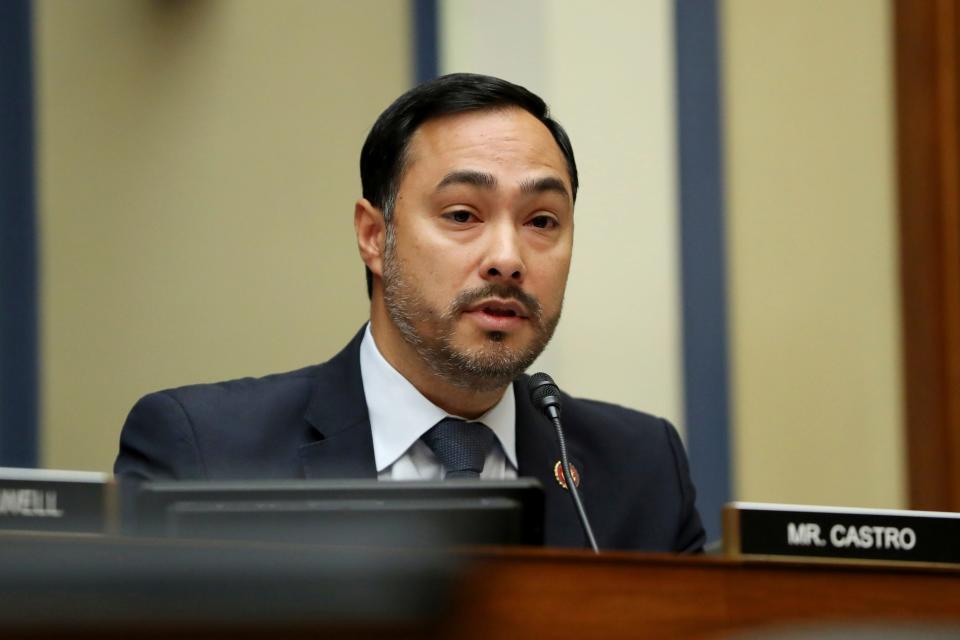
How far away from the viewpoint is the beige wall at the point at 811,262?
3428 millimetres

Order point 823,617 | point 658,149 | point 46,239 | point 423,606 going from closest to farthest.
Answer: point 423,606
point 823,617
point 46,239
point 658,149

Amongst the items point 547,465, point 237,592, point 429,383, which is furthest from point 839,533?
point 237,592

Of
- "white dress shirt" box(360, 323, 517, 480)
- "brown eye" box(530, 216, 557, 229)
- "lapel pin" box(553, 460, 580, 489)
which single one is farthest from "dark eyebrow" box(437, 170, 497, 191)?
"lapel pin" box(553, 460, 580, 489)

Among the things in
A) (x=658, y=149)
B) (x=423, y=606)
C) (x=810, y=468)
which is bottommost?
(x=810, y=468)

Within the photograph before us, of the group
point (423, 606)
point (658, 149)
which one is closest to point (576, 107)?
point (658, 149)

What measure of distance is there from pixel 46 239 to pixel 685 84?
1783mm

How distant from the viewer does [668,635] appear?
1166 millimetres

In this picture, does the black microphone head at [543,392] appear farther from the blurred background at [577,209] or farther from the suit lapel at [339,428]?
the blurred background at [577,209]

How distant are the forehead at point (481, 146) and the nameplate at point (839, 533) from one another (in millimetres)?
1069

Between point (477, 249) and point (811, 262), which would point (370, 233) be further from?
point (811, 262)

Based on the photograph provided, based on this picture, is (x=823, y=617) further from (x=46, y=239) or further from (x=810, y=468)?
(x=46, y=239)

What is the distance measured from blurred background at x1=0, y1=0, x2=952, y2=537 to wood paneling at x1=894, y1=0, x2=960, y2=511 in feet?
0.16

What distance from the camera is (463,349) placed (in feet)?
7.47

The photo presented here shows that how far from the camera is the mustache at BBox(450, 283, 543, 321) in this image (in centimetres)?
229
